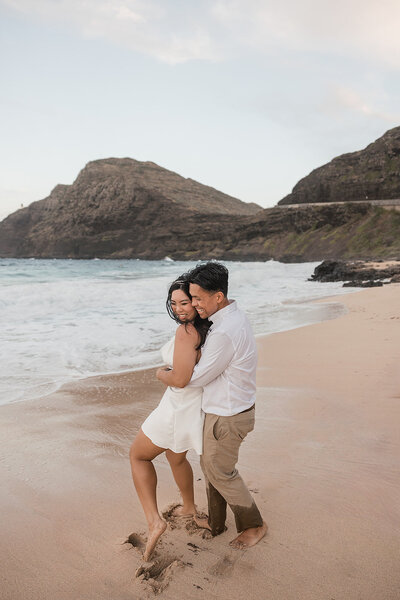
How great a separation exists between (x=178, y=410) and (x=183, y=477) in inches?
23.5

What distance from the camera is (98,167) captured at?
16225 cm

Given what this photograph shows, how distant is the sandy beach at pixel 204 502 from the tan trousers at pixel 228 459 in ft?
0.72

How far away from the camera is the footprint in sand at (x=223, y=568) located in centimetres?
254

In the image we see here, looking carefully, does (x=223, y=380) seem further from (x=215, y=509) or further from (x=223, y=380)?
(x=215, y=509)

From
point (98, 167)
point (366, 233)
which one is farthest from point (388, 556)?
point (98, 167)

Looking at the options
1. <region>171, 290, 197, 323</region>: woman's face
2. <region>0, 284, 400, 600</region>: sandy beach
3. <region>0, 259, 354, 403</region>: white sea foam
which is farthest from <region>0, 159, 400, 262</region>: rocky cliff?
<region>171, 290, 197, 323</region>: woman's face

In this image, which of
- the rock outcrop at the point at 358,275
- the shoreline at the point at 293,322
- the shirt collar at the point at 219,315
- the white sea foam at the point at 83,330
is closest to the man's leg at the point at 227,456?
the shirt collar at the point at 219,315

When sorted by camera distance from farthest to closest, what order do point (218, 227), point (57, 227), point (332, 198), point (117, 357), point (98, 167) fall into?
1. point (98, 167)
2. point (57, 227)
3. point (218, 227)
4. point (332, 198)
5. point (117, 357)

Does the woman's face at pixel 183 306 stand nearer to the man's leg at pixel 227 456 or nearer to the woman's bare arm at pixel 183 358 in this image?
the woman's bare arm at pixel 183 358

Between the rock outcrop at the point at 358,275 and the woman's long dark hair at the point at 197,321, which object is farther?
the rock outcrop at the point at 358,275

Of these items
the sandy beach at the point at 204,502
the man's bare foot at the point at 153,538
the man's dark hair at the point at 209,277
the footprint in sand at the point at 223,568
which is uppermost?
the man's dark hair at the point at 209,277

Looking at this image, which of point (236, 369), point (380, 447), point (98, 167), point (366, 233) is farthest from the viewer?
point (98, 167)

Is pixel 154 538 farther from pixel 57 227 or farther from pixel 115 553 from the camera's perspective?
pixel 57 227

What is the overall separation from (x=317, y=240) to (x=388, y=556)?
73777 mm
